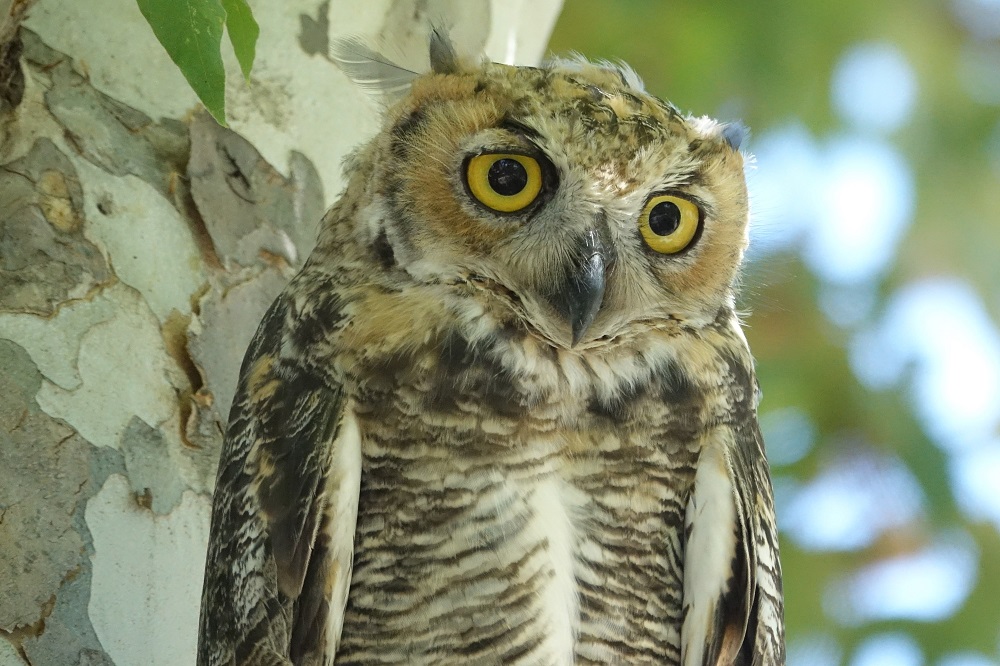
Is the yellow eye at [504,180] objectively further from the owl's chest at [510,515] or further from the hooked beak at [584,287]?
the owl's chest at [510,515]

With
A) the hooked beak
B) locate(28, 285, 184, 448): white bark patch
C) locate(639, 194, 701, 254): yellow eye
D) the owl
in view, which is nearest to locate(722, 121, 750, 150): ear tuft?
the owl

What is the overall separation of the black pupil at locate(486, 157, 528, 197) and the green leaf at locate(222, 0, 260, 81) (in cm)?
47

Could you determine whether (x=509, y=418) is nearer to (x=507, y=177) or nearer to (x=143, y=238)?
(x=507, y=177)

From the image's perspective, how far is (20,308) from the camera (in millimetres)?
1704

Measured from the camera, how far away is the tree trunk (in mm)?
1612

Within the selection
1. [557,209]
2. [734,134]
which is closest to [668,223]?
[557,209]

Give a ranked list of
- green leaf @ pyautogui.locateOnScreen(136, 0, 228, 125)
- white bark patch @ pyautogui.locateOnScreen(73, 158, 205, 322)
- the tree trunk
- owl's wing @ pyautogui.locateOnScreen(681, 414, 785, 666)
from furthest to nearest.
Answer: white bark patch @ pyautogui.locateOnScreen(73, 158, 205, 322) → owl's wing @ pyautogui.locateOnScreen(681, 414, 785, 666) → the tree trunk → green leaf @ pyautogui.locateOnScreen(136, 0, 228, 125)

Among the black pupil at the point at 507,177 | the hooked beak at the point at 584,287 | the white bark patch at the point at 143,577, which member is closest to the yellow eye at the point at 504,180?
the black pupil at the point at 507,177

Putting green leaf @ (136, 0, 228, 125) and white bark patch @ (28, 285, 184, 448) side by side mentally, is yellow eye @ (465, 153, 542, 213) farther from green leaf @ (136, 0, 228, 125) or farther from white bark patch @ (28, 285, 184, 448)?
white bark patch @ (28, 285, 184, 448)

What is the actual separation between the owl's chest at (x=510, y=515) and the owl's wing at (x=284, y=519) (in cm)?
6

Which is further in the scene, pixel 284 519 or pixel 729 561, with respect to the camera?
pixel 729 561

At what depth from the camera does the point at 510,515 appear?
5.38 ft

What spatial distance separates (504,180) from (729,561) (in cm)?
76

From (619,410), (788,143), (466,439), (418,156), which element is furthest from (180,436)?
(788,143)
